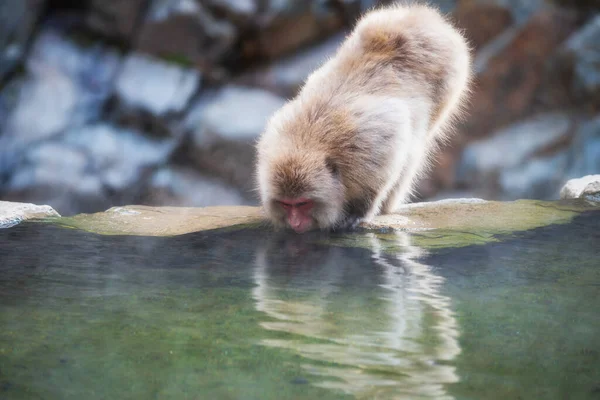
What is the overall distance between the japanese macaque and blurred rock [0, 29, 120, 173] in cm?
463

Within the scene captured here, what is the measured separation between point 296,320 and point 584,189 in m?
3.49

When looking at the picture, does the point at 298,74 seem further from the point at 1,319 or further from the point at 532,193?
the point at 1,319

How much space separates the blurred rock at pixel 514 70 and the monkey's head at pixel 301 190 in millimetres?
5303

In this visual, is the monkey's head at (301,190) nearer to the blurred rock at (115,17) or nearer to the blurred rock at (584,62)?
the blurred rock at (115,17)

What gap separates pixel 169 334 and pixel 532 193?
7.51m

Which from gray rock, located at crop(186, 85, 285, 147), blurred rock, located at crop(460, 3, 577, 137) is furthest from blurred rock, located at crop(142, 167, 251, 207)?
blurred rock, located at crop(460, 3, 577, 137)

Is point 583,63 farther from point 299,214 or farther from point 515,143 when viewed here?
point 299,214

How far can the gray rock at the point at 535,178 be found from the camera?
8953 mm

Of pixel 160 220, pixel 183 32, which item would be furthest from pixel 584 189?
pixel 183 32

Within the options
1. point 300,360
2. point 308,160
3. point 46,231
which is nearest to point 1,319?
point 300,360

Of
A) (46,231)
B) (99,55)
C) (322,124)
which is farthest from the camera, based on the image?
(99,55)

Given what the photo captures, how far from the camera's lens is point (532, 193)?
29.7ft

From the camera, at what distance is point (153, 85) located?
898cm

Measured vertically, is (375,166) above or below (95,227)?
above
